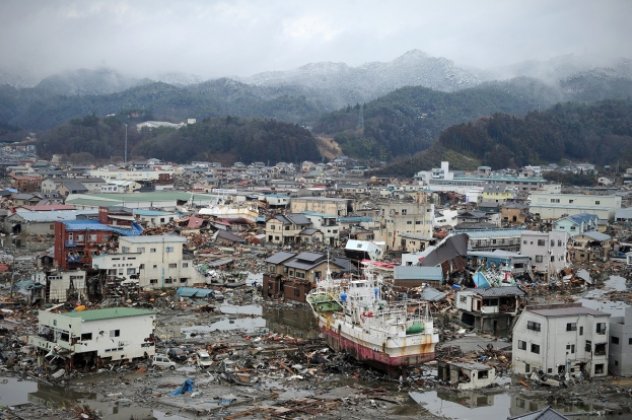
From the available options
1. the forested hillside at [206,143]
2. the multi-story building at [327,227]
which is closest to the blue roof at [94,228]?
the multi-story building at [327,227]

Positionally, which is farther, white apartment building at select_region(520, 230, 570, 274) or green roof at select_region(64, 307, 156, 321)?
white apartment building at select_region(520, 230, 570, 274)

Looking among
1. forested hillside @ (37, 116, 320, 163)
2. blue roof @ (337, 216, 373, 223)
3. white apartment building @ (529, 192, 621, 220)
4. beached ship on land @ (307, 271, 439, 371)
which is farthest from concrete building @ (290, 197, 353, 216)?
forested hillside @ (37, 116, 320, 163)

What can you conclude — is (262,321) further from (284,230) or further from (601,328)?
(284,230)

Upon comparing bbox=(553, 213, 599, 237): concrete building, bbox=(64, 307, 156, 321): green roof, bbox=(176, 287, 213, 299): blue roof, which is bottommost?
bbox=(176, 287, 213, 299): blue roof

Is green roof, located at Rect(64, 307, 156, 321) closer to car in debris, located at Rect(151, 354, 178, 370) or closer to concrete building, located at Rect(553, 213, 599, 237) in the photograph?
car in debris, located at Rect(151, 354, 178, 370)

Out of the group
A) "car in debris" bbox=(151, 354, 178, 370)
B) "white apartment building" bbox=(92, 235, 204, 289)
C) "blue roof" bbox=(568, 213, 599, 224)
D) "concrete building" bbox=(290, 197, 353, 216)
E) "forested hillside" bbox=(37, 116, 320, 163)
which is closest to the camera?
"car in debris" bbox=(151, 354, 178, 370)

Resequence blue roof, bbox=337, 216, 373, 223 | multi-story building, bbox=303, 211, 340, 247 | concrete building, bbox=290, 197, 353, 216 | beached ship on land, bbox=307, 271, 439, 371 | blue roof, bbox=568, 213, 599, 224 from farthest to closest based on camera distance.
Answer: concrete building, bbox=290, 197, 353, 216, blue roof, bbox=337, 216, 373, 223, blue roof, bbox=568, 213, 599, 224, multi-story building, bbox=303, 211, 340, 247, beached ship on land, bbox=307, 271, 439, 371

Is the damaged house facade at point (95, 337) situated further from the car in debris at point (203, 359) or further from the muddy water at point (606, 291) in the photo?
the muddy water at point (606, 291)

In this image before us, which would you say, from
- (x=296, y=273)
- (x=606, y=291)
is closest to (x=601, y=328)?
(x=606, y=291)
